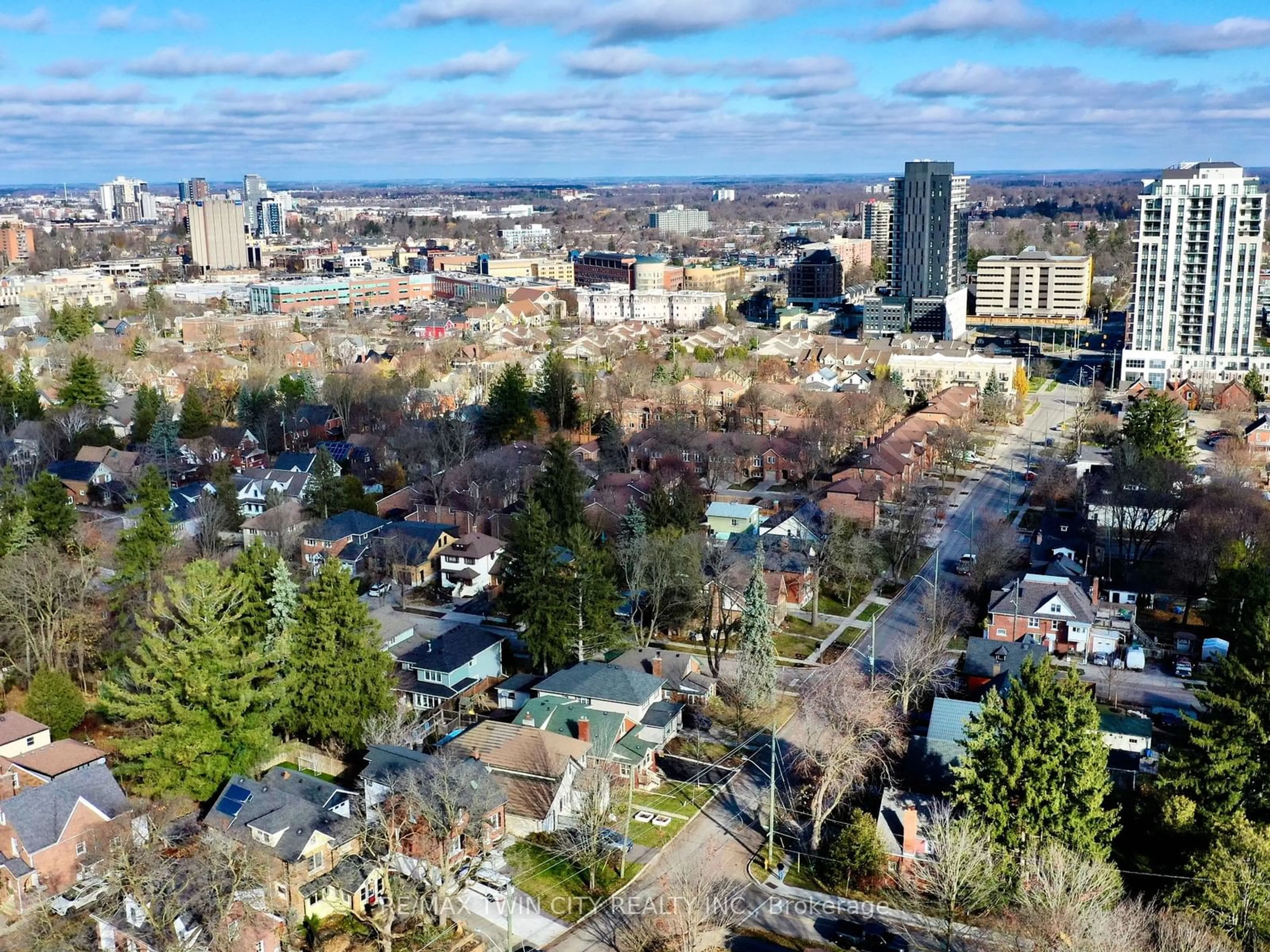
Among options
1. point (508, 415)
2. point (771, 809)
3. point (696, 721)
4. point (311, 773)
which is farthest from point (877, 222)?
point (771, 809)

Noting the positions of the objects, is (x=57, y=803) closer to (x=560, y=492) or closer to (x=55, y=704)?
(x=55, y=704)

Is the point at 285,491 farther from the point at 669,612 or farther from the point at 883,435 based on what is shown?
the point at 883,435

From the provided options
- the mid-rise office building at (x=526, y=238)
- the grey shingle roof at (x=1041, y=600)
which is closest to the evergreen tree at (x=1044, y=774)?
the grey shingle roof at (x=1041, y=600)

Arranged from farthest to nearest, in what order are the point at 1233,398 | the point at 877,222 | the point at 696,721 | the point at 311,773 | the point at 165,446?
1. the point at 877,222
2. the point at 1233,398
3. the point at 165,446
4. the point at 696,721
5. the point at 311,773

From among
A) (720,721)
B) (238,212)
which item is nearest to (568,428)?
(720,721)

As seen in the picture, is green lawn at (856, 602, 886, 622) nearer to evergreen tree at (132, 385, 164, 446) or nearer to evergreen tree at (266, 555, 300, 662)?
evergreen tree at (266, 555, 300, 662)

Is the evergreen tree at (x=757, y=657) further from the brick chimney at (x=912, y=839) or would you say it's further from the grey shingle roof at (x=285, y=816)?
the grey shingle roof at (x=285, y=816)
